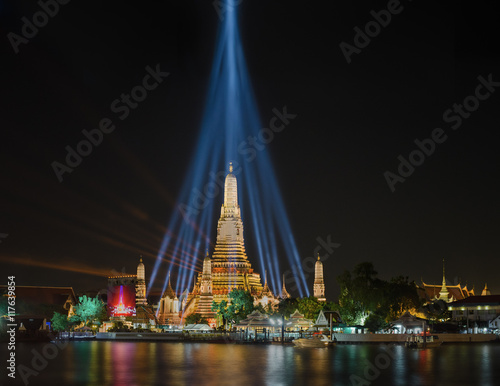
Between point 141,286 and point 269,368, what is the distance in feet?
247

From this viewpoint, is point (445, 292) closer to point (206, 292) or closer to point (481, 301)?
point (481, 301)

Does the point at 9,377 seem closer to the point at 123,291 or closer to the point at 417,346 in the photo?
the point at 417,346

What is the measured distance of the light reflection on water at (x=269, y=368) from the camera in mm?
39750

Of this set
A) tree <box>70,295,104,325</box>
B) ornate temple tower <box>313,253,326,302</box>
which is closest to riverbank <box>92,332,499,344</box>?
tree <box>70,295,104,325</box>

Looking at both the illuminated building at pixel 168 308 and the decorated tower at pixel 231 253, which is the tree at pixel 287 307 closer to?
the decorated tower at pixel 231 253

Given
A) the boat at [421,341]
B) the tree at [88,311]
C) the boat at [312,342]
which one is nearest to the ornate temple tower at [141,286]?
the tree at [88,311]

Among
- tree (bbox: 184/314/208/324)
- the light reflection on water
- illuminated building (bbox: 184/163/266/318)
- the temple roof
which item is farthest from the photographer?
illuminated building (bbox: 184/163/266/318)

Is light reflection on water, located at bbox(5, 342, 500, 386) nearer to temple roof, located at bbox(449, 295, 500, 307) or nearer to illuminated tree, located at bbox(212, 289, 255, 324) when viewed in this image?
illuminated tree, located at bbox(212, 289, 255, 324)

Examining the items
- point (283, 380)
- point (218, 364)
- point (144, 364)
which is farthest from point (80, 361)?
point (283, 380)

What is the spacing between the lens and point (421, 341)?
227 ft

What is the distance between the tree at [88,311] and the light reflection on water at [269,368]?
138ft

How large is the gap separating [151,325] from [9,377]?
66.3 m

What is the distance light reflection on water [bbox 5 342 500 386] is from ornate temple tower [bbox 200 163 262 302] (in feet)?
152

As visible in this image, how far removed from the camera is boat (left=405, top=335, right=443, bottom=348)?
66938mm
